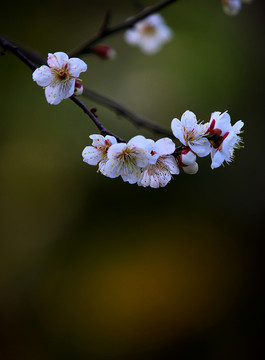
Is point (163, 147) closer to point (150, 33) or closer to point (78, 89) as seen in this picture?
point (78, 89)

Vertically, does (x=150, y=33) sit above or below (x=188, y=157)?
above

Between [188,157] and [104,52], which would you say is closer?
[188,157]

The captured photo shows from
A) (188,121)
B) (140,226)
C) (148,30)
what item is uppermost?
(148,30)

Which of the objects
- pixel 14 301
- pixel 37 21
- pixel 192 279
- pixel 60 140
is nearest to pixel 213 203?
pixel 192 279

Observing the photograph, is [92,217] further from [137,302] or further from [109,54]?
[109,54]

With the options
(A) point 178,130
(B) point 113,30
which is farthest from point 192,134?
(B) point 113,30

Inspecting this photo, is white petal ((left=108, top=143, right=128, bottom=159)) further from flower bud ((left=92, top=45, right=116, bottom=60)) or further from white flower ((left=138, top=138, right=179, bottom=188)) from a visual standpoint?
flower bud ((left=92, top=45, right=116, bottom=60))

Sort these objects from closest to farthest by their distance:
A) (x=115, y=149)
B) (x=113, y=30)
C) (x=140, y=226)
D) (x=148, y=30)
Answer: (x=115, y=149)
(x=113, y=30)
(x=148, y=30)
(x=140, y=226)
